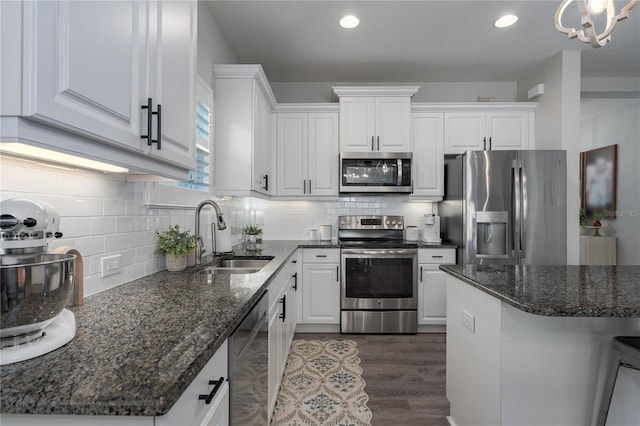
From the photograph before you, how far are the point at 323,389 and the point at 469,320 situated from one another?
115 centimetres

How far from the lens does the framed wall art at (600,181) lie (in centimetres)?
457

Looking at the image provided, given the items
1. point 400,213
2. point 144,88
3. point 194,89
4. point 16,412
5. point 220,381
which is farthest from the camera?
point 400,213

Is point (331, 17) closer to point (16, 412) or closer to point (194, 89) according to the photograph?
point (194, 89)

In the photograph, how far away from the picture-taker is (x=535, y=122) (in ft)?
11.6

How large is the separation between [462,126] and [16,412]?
153 inches

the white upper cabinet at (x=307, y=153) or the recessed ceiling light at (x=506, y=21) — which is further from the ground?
the recessed ceiling light at (x=506, y=21)

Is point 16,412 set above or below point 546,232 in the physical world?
below

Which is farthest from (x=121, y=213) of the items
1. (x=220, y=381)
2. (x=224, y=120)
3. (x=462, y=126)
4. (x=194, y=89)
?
(x=462, y=126)

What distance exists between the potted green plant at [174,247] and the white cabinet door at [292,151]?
6.05 ft

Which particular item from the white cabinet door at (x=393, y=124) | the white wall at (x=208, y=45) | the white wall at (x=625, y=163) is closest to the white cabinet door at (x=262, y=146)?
the white wall at (x=208, y=45)

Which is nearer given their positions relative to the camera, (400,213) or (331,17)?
(331,17)

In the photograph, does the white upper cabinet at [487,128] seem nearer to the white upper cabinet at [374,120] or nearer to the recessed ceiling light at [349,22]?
the white upper cabinet at [374,120]

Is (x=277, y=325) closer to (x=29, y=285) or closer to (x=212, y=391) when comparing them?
(x=212, y=391)

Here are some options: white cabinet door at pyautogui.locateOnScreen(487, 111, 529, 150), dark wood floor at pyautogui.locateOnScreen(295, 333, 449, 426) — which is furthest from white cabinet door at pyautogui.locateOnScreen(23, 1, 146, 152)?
white cabinet door at pyautogui.locateOnScreen(487, 111, 529, 150)
